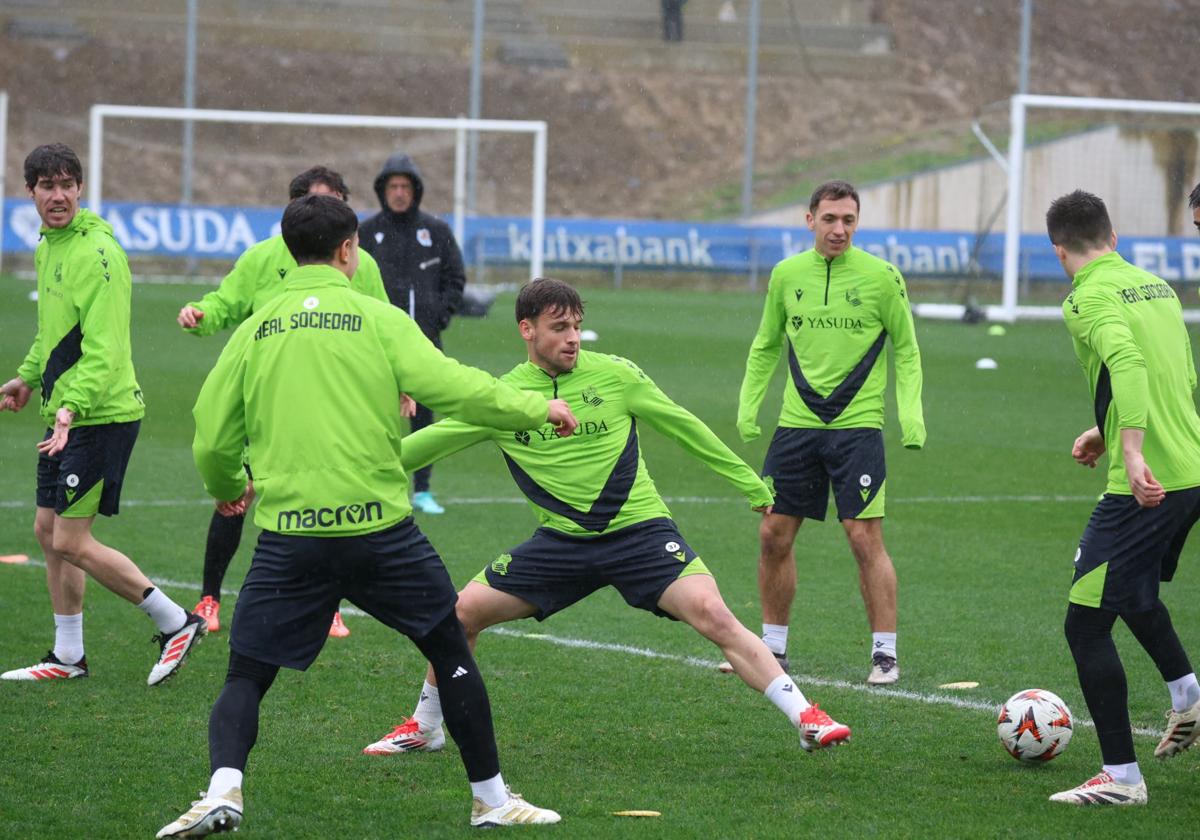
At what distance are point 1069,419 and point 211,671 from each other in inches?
465

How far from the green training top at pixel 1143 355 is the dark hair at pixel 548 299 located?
5.36 ft

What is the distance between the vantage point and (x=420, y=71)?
49.0 metres

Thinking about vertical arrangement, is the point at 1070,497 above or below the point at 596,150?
below

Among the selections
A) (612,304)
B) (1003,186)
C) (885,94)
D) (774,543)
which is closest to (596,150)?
(885,94)

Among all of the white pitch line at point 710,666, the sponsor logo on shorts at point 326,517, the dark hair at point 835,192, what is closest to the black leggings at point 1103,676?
the white pitch line at point 710,666

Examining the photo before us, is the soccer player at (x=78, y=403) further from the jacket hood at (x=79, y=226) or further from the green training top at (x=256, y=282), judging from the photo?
the green training top at (x=256, y=282)

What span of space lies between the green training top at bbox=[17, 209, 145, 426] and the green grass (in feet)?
3.86

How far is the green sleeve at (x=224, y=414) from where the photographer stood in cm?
477

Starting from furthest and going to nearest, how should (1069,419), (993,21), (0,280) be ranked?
(993,21)
(0,280)
(1069,419)

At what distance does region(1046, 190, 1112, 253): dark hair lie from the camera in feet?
18.0

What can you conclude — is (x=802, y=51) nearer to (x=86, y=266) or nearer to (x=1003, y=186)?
(x=1003, y=186)

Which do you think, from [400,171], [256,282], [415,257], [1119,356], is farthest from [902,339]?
[415,257]

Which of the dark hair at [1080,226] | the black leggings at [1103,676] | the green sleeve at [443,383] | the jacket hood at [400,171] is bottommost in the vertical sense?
the black leggings at [1103,676]

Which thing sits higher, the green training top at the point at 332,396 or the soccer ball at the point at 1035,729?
the green training top at the point at 332,396
